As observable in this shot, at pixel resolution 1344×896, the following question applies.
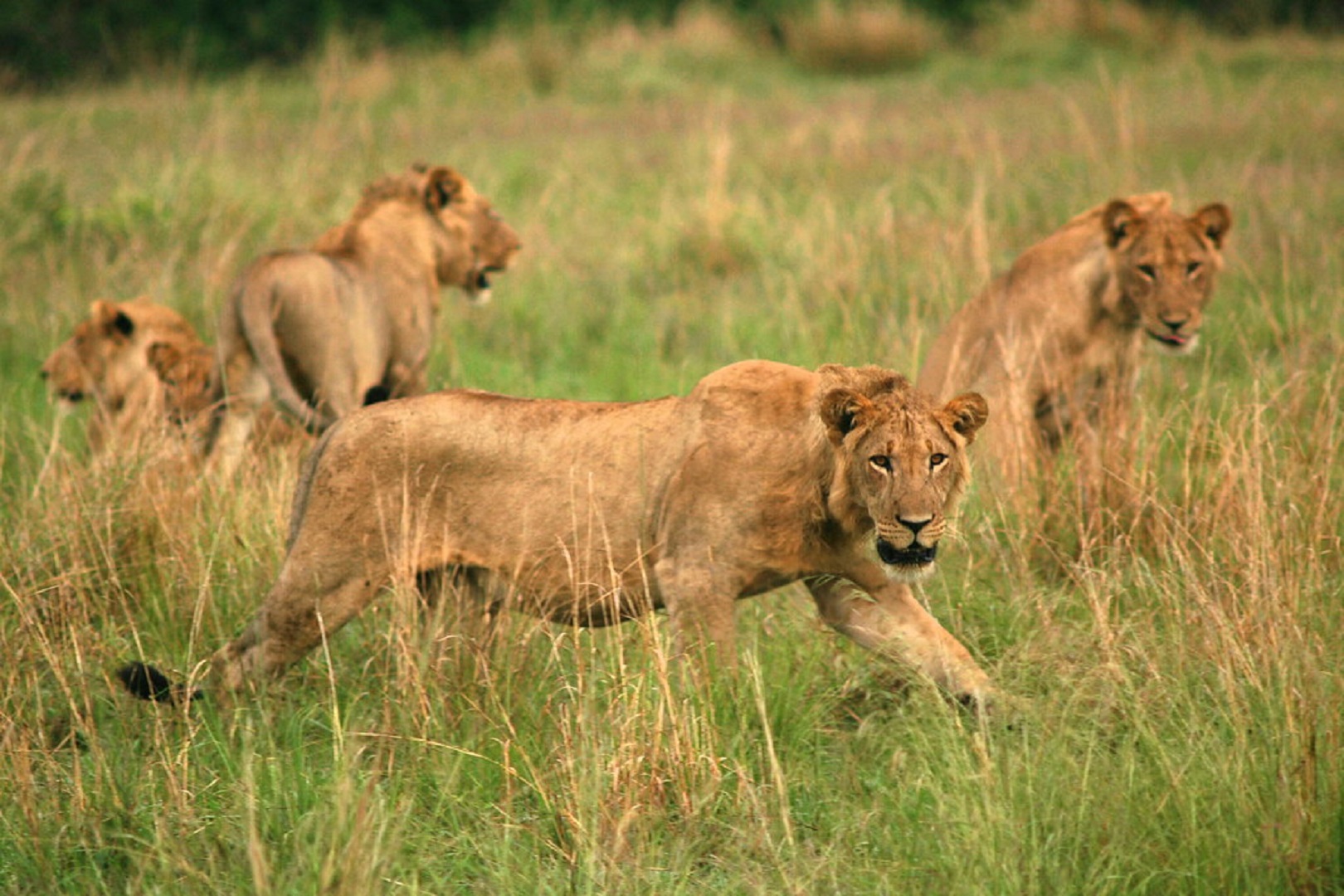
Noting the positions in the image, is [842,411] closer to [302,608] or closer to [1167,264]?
[302,608]

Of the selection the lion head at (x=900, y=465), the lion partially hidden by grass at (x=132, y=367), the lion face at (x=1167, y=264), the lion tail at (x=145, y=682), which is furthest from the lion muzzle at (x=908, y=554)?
the lion partially hidden by grass at (x=132, y=367)

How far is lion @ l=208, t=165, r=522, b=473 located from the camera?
21.2ft

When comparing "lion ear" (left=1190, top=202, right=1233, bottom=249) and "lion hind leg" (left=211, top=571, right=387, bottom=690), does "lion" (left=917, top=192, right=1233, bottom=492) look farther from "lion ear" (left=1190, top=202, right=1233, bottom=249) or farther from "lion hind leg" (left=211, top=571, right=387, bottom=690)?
"lion hind leg" (left=211, top=571, right=387, bottom=690)

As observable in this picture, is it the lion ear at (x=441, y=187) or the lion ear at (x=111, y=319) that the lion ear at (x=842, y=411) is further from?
the lion ear at (x=111, y=319)

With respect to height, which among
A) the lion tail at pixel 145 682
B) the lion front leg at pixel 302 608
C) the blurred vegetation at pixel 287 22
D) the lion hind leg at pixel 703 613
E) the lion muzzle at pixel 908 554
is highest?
the lion muzzle at pixel 908 554

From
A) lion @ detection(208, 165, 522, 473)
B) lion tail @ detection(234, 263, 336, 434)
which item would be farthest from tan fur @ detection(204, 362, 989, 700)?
lion tail @ detection(234, 263, 336, 434)

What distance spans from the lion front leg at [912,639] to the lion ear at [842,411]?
1.31 ft

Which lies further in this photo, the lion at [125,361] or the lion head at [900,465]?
the lion at [125,361]

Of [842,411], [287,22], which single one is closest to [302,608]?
[842,411]

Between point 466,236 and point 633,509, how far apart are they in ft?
11.2

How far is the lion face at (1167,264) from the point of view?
5.80m

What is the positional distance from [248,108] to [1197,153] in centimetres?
772

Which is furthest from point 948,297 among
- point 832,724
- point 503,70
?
point 503,70

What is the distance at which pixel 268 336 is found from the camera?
6.37 metres
